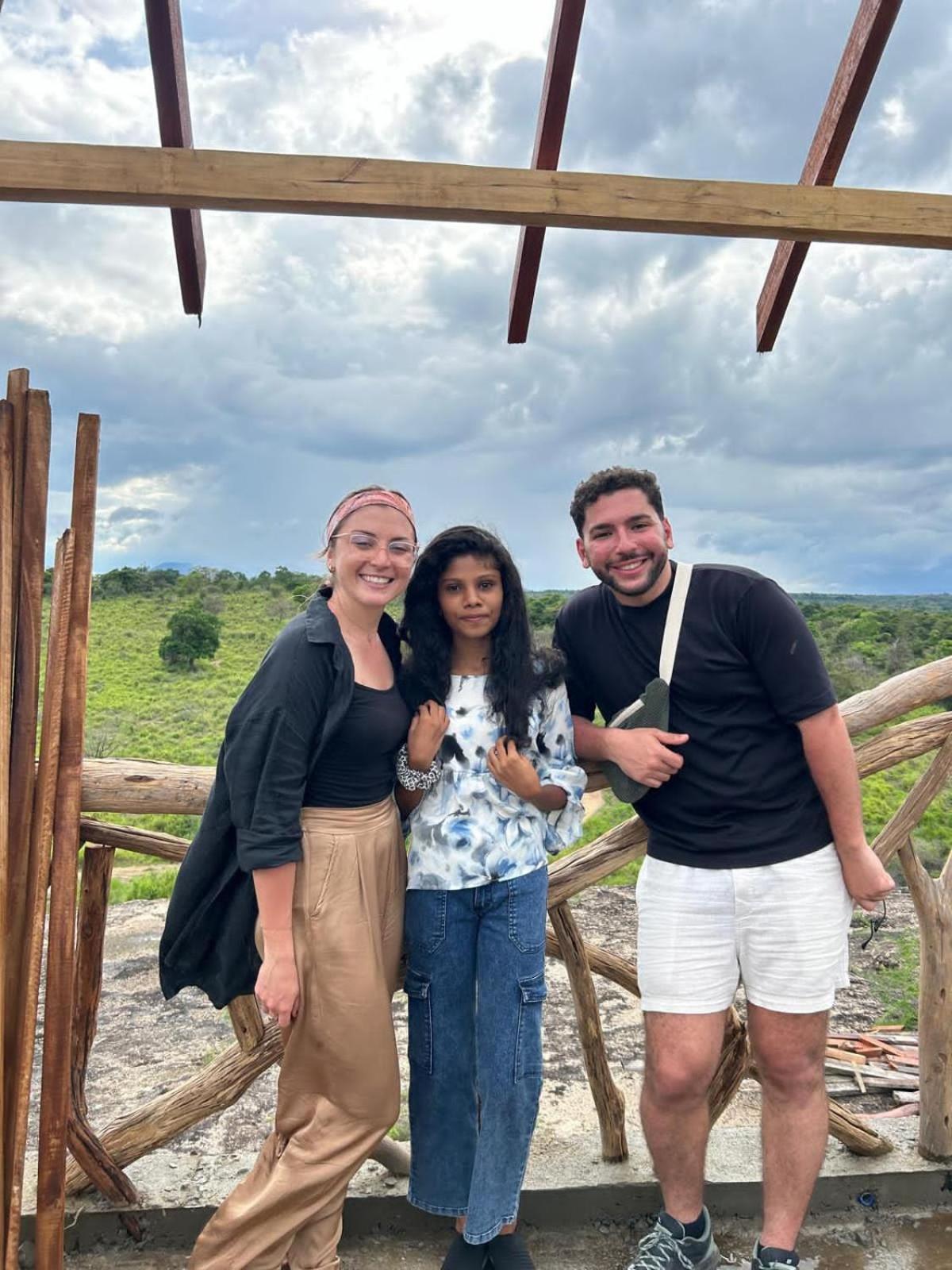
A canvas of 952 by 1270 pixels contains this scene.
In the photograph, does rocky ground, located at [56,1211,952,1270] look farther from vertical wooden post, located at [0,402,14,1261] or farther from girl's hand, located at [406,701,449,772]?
girl's hand, located at [406,701,449,772]

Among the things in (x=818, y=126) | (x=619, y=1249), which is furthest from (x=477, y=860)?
(x=818, y=126)

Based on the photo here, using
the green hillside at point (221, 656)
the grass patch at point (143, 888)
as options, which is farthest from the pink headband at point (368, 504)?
the green hillside at point (221, 656)

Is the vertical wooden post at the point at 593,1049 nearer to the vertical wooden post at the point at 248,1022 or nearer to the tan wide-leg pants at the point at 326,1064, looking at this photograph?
the tan wide-leg pants at the point at 326,1064

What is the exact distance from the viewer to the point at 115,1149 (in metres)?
2.58

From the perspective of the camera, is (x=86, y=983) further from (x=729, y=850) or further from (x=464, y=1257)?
(x=729, y=850)

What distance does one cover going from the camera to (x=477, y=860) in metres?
2.14

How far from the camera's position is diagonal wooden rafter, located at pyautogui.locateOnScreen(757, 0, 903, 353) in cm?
337

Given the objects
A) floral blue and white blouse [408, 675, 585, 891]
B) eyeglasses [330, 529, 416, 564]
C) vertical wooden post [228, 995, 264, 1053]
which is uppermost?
eyeglasses [330, 529, 416, 564]

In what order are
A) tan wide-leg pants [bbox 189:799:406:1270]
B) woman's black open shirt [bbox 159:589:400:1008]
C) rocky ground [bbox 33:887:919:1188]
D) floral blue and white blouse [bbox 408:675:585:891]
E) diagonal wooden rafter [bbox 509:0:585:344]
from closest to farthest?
woman's black open shirt [bbox 159:589:400:1008] → tan wide-leg pants [bbox 189:799:406:1270] → floral blue and white blouse [bbox 408:675:585:891] → diagonal wooden rafter [bbox 509:0:585:344] → rocky ground [bbox 33:887:919:1188]

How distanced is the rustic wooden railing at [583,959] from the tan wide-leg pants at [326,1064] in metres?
0.50

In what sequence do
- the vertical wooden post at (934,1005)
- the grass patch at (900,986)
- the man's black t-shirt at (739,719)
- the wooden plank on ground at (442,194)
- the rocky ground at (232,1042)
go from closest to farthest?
1. the man's black t-shirt at (739,719)
2. the wooden plank on ground at (442,194)
3. the vertical wooden post at (934,1005)
4. the rocky ground at (232,1042)
5. the grass patch at (900,986)

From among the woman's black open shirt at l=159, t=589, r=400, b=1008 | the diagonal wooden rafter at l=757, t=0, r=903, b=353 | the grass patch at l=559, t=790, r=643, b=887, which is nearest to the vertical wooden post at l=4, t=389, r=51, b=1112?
the woman's black open shirt at l=159, t=589, r=400, b=1008

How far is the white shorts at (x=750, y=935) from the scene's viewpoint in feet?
7.52

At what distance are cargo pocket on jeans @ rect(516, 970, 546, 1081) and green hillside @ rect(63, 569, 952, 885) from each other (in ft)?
26.9
